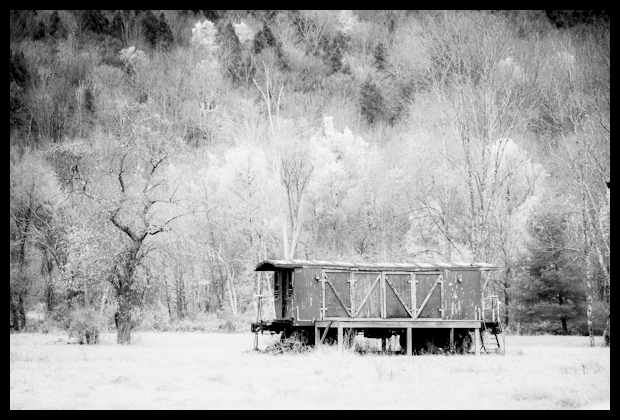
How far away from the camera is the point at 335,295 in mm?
24281

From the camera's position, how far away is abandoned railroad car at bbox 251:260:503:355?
2397 centimetres

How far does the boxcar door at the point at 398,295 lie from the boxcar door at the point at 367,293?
0.94 ft

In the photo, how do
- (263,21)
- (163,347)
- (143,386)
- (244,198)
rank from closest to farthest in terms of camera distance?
1. (143,386)
2. (163,347)
3. (244,198)
4. (263,21)

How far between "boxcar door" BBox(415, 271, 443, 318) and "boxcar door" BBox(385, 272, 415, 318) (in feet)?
1.00

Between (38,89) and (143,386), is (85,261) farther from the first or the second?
(38,89)

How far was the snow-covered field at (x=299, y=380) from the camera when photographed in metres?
13.5

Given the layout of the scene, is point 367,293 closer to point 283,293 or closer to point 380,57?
point 283,293

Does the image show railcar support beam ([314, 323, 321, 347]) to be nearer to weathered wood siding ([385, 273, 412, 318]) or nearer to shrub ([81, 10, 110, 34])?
weathered wood siding ([385, 273, 412, 318])

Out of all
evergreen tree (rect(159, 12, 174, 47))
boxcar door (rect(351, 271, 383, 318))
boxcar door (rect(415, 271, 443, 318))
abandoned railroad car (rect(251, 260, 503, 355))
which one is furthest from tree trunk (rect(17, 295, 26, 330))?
evergreen tree (rect(159, 12, 174, 47))

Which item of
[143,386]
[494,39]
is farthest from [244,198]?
[143,386]

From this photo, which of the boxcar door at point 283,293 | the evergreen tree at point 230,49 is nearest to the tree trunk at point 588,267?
the boxcar door at point 283,293

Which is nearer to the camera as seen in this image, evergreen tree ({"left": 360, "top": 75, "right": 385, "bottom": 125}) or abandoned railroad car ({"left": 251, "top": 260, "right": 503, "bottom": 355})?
abandoned railroad car ({"left": 251, "top": 260, "right": 503, "bottom": 355})

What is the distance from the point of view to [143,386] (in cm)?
1551
